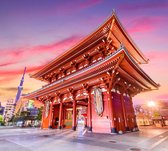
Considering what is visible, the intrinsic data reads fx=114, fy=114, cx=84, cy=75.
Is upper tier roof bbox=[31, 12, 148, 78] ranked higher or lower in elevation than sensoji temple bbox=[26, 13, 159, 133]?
higher

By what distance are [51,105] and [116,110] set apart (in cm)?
912

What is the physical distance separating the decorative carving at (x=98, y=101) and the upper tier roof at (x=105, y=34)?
5.38 metres

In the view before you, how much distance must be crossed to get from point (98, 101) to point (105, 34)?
6.49 metres

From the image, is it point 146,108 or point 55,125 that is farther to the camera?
point 146,108

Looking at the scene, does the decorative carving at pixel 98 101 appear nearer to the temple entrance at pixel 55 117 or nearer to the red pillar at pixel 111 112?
the red pillar at pixel 111 112

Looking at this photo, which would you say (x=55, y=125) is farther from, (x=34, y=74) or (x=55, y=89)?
(x=34, y=74)

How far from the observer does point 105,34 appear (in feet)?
36.9

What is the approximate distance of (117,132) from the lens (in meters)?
9.02

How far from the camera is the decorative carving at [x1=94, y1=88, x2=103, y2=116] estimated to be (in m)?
9.80

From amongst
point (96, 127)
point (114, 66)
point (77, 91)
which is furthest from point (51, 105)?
point (114, 66)

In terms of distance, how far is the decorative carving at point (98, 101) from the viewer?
9.80m

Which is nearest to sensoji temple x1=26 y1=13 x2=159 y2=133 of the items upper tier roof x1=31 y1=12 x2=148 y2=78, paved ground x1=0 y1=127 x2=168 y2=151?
upper tier roof x1=31 y1=12 x2=148 y2=78

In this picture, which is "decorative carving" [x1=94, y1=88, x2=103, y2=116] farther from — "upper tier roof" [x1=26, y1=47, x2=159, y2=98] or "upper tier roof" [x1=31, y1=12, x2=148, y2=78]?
"upper tier roof" [x1=31, y1=12, x2=148, y2=78]

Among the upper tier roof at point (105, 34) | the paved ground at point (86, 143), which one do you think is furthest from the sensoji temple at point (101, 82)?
the paved ground at point (86, 143)
